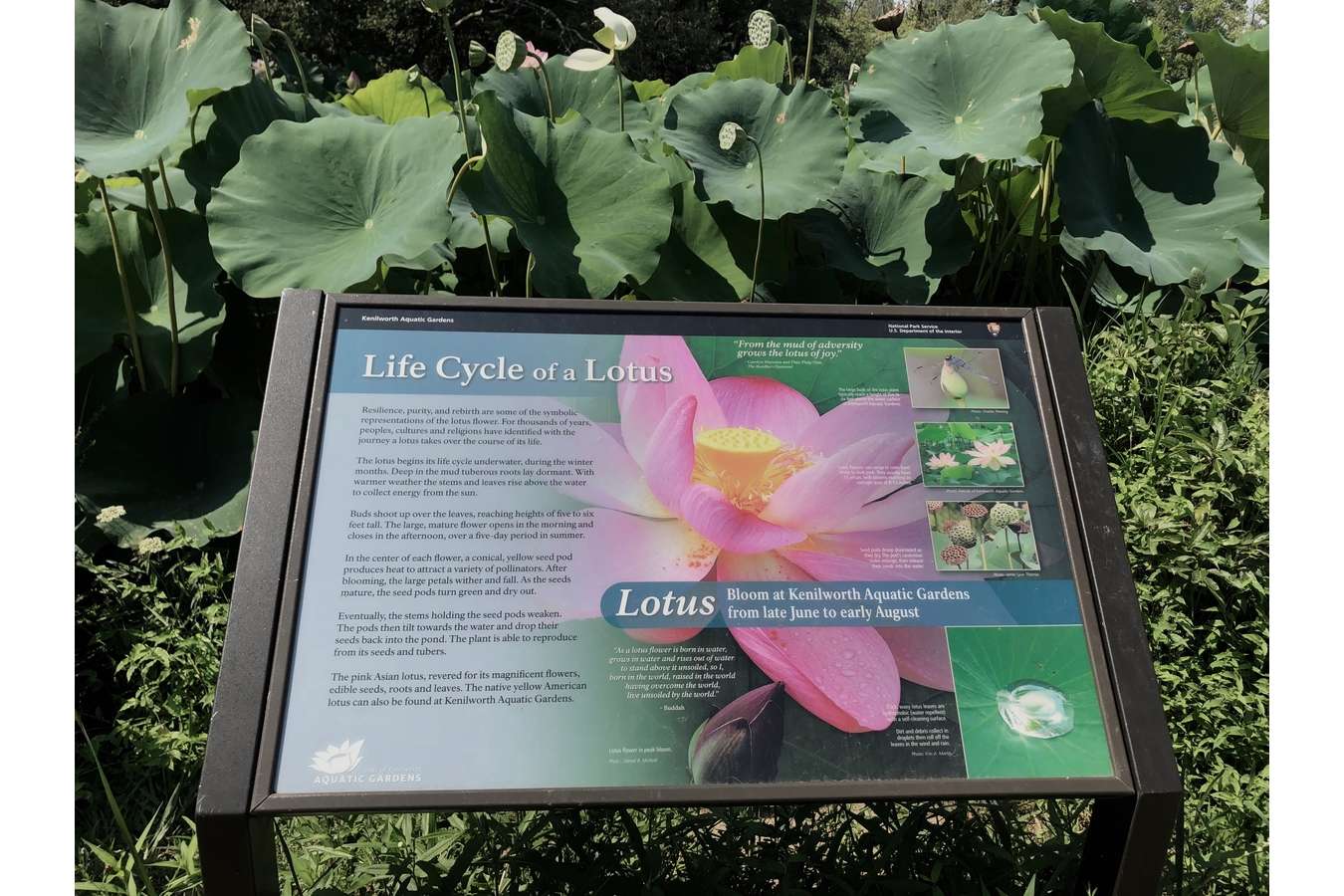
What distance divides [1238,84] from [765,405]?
2179 millimetres

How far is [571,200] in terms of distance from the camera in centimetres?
216

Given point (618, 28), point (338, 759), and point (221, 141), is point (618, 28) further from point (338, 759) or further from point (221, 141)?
point (338, 759)

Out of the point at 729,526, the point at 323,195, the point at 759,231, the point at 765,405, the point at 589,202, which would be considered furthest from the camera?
the point at 759,231

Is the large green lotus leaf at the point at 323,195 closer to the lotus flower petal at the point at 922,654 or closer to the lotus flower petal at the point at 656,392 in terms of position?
the lotus flower petal at the point at 656,392

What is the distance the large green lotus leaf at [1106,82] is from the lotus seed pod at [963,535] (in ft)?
5.71

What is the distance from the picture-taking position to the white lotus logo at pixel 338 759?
3.68 feet

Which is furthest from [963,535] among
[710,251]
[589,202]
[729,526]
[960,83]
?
[960,83]

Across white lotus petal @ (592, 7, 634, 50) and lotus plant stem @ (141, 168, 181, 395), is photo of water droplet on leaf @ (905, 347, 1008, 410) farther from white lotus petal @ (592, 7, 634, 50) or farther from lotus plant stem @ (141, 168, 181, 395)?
lotus plant stem @ (141, 168, 181, 395)

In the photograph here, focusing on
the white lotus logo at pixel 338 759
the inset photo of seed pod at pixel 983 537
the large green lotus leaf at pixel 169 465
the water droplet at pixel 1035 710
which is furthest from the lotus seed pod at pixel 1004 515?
the large green lotus leaf at pixel 169 465

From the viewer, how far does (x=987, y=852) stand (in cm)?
157

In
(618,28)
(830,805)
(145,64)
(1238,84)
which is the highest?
(618,28)

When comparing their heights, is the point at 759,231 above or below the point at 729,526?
below

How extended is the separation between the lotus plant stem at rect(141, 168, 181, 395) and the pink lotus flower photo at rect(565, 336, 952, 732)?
4.38ft

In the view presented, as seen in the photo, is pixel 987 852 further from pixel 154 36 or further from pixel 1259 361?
pixel 154 36
